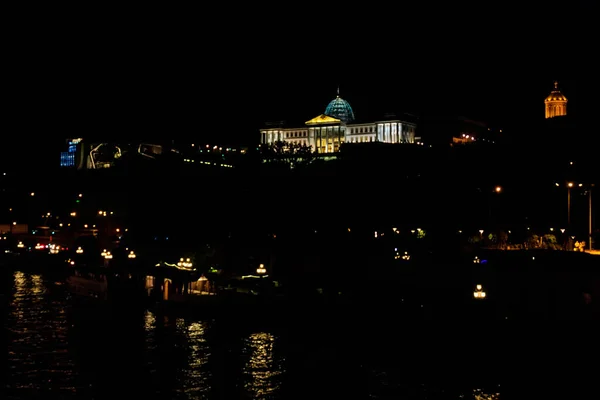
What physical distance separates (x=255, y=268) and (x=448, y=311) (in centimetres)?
984

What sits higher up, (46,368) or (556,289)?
(556,289)

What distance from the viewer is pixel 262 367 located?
18.6m

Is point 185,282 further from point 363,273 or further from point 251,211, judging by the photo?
point 251,211

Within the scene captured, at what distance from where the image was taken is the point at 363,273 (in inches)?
1004

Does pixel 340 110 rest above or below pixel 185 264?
above

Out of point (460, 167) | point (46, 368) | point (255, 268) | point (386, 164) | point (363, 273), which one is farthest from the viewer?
point (386, 164)

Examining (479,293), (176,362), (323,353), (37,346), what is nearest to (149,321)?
(37,346)

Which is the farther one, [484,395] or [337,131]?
[337,131]

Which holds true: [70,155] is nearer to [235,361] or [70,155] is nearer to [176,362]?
[176,362]

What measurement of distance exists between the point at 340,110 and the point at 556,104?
23.7 m

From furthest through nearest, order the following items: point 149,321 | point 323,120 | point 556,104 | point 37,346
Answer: point 323,120 < point 556,104 < point 149,321 < point 37,346

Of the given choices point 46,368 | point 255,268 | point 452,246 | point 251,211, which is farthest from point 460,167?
point 46,368

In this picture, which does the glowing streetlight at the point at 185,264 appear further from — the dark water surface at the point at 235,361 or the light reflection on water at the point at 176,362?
the dark water surface at the point at 235,361

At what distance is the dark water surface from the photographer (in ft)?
54.9
